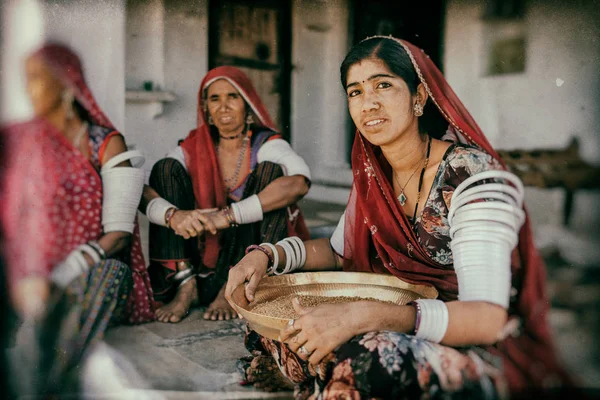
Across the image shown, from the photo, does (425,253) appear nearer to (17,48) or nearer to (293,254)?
(293,254)

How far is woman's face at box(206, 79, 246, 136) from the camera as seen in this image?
10.3ft

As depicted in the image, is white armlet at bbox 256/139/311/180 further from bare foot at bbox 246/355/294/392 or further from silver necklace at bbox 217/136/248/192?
bare foot at bbox 246/355/294/392

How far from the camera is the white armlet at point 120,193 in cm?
258

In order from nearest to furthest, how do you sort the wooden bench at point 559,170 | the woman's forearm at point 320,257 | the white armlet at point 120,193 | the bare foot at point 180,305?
the wooden bench at point 559,170
the woman's forearm at point 320,257
the white armlet at point 120,193
the bare foot at point 180,305

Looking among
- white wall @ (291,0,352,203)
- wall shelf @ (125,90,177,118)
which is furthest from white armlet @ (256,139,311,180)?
wall shelf @ (125,90,177,118)

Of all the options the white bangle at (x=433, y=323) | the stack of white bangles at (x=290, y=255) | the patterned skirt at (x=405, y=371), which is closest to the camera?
the patterned skirt at (x=405, y=371)

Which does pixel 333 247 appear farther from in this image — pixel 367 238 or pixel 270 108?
pixel 270 108

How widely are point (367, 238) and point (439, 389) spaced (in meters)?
0.79

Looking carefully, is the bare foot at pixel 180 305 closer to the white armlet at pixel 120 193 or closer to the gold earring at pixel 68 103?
the white armlet at pixel 120 193

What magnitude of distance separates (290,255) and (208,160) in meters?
1.11

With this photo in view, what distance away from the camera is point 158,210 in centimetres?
292

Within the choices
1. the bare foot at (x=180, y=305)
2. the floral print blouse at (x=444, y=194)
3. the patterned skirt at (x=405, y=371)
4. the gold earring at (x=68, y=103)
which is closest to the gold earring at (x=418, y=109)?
the floral print blouse at (x=444, y=194)

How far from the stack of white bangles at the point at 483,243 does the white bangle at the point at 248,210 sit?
1.34 m

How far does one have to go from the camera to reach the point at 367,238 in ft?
7.27
